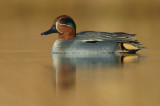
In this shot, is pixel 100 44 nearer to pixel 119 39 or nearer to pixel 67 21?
pixel 119 39

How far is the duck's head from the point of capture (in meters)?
10.9

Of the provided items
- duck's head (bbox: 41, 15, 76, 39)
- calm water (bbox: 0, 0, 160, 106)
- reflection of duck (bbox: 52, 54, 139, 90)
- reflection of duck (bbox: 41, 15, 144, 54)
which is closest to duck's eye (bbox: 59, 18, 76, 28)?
duck's head (bbox: 41, 15, 76, 39)

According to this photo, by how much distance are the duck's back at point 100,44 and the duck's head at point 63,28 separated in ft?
1.19

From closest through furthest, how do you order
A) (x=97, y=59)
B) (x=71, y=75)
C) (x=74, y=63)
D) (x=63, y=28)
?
(x=71, y=75) < (x=74, y=63) < (x=97, y=59) < (x=63, y=28)

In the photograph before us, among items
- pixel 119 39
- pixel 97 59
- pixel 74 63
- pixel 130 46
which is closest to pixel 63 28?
pixel 119 39

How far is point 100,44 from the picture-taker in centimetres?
1057

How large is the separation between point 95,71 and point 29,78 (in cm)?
101

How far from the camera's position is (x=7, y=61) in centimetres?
893

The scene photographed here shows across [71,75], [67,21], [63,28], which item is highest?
[67,21]

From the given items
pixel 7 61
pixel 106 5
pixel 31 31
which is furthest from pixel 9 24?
pixel 7 61

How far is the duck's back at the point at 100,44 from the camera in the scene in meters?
10.5

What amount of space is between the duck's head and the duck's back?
1.19 feet

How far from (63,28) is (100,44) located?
945 mm

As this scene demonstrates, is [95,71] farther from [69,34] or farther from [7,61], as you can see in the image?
[69,34]
